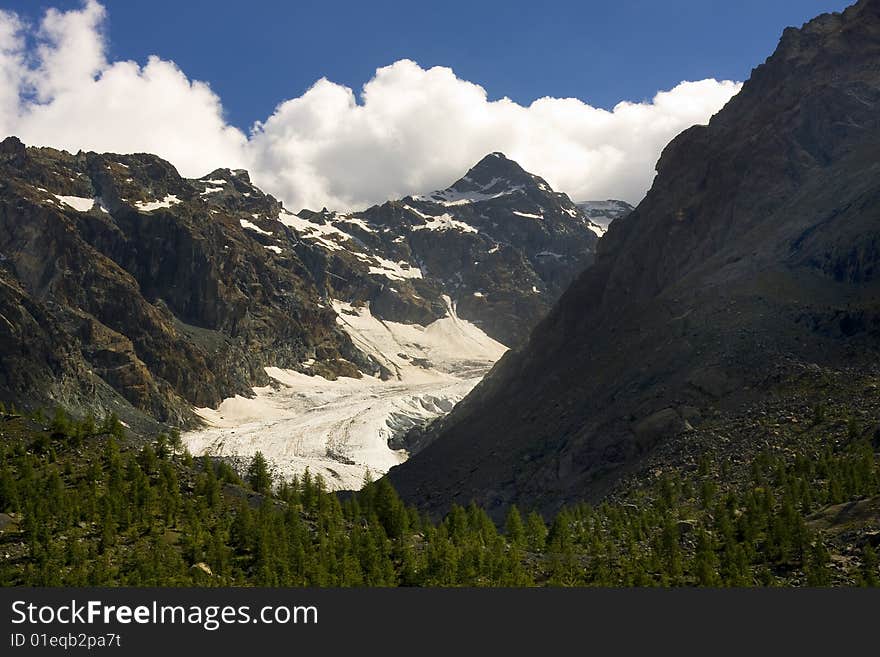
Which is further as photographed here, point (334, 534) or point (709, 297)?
point (709, 297)

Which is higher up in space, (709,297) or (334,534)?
(709,297)

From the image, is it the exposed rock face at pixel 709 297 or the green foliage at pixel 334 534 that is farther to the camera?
the exposed rock face at pixel 709 297

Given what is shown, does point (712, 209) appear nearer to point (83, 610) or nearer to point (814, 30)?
point (814, 30)

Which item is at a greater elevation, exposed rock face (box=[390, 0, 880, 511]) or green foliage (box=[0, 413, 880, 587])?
exposed rock face (box=[390, 0, 880, 511])

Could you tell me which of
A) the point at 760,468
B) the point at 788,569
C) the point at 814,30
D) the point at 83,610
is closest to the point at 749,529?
the point at 788,569

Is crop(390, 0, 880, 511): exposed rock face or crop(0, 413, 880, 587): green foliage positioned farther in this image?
crop(390, 0, 880, 511): exposed rock face

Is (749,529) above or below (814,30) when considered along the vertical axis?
below

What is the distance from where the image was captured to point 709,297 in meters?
125

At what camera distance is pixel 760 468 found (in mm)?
81375

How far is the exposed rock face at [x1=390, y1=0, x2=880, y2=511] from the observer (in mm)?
104812

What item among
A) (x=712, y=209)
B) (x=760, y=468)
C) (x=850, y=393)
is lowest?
(x=760, y=468)

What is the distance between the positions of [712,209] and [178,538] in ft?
407

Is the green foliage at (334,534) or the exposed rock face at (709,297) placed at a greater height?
the exposed rock face at (709,297)

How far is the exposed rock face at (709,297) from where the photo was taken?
105 m
